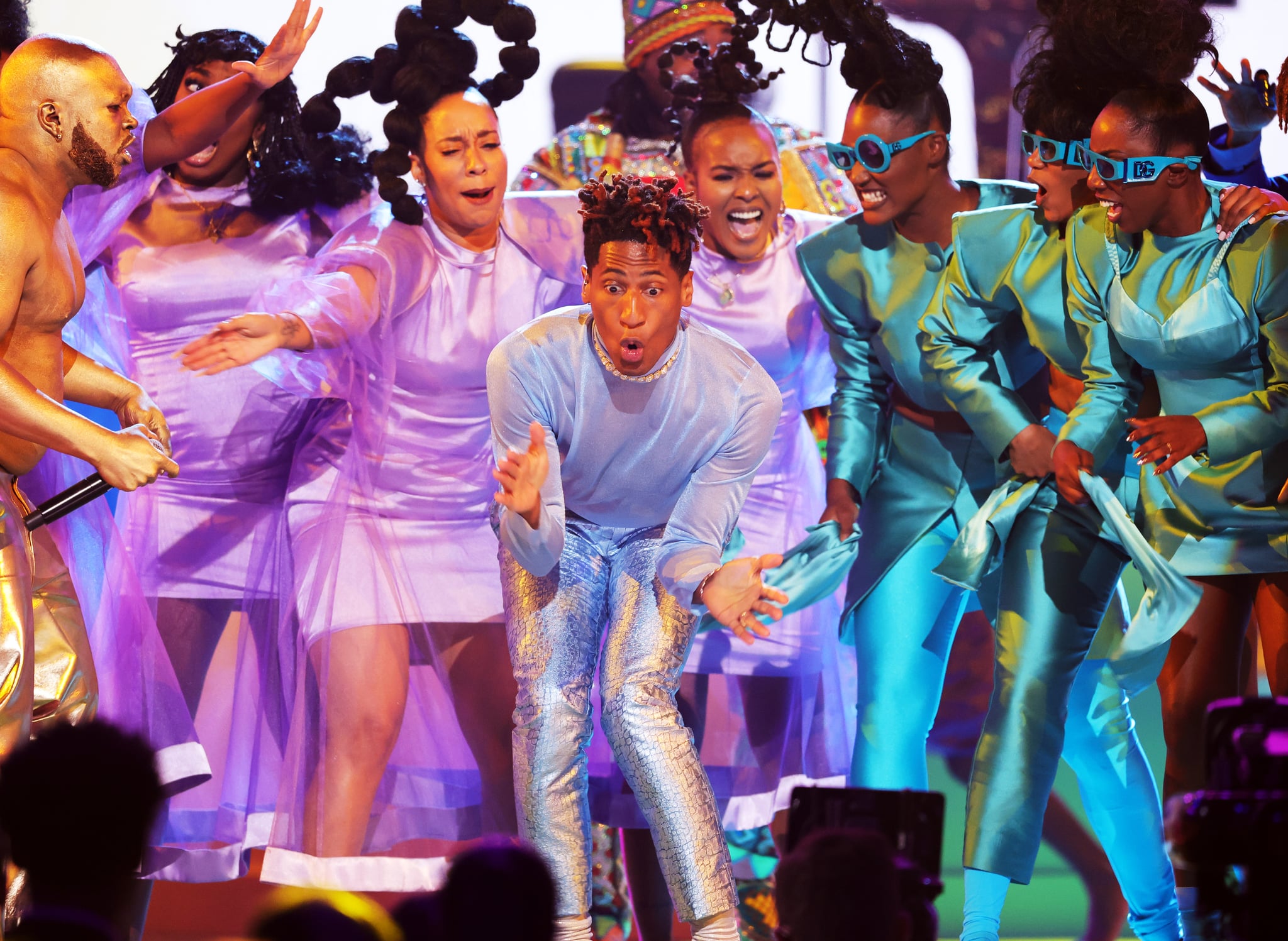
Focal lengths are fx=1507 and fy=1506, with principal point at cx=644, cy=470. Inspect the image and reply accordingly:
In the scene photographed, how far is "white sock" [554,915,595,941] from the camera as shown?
10.5ft

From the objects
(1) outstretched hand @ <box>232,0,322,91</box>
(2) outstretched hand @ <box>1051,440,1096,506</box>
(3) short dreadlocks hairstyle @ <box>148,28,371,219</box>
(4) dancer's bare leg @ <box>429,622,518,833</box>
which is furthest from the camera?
(3) short dreadlocks hairstyle @ <box>148,28,371,219</box>

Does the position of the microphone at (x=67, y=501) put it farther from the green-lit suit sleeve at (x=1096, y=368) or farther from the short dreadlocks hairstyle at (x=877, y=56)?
the green-lit suit sleeve at (x=1096, y=368)

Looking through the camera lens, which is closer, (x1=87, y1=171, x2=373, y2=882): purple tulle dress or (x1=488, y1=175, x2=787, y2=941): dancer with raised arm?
(x1=488, y1=175, x2=787, y2=941): dancer with raised arm

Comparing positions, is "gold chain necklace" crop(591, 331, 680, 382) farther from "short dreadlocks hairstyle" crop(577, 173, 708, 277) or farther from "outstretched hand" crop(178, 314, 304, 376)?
"outstretched hand" crop(178, 314, 304, 376)

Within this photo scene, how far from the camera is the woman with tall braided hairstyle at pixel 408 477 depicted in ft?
13.3

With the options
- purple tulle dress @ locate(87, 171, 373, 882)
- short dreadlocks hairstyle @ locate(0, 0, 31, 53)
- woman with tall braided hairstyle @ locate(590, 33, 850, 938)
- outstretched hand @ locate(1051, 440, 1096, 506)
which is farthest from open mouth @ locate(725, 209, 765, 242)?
short dreadlocks hairstyle @ locate(0, 0, 31, 53)

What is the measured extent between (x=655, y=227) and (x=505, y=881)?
6.10 ft

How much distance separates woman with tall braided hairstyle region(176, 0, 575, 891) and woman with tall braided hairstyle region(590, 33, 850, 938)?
42 cm

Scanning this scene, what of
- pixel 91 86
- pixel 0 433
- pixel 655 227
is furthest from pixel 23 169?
pixel 655 227

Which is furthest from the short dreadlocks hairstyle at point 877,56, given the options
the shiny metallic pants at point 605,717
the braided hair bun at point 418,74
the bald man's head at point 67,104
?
the bald man's head at point 67,104

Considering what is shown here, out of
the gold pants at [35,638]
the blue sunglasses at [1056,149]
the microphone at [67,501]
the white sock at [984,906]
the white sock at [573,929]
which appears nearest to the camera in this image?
the gold pants at [35,638]

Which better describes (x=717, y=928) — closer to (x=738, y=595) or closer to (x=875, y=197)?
(x=738, y=595)

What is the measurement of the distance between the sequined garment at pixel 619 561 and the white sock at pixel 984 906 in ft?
2.24

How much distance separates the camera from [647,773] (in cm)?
325
